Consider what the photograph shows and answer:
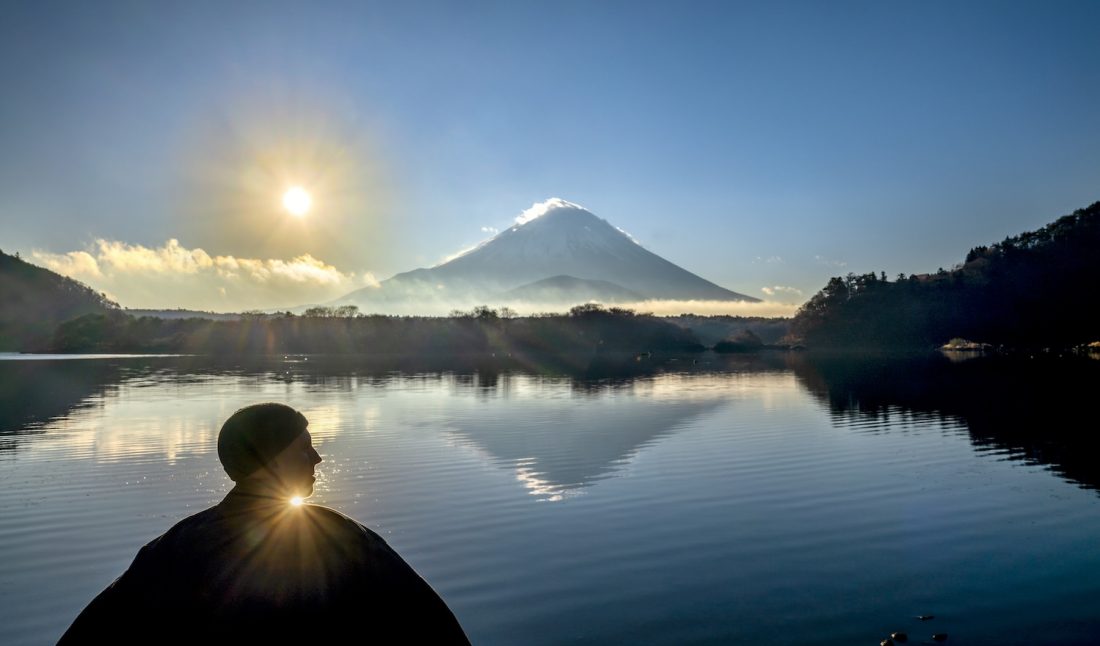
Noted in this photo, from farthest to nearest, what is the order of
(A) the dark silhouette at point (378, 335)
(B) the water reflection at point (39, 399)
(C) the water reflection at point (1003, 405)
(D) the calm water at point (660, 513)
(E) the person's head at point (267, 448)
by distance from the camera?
(A) the dark silhouette at point (378, 335) < (B) the water reflection at point (39, 399) < (C) the water reflection at point (1003, 405) < (D) the calm water at point (660, 513) < (E) the person's head at point (267, 448)

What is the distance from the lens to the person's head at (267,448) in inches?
137

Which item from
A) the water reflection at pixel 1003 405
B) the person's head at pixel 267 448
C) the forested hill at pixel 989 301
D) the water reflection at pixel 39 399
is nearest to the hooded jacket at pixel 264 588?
the person's head at pixel 267 448

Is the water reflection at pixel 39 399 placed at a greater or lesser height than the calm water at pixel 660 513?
greater

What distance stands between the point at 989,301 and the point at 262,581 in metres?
171

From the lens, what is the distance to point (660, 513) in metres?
15.4

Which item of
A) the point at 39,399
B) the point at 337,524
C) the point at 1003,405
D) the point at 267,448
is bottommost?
the point at 1003,405

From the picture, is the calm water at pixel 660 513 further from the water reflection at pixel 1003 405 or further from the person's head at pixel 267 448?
the person's head at pixel 267 448

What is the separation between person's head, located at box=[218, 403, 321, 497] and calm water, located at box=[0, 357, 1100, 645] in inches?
236

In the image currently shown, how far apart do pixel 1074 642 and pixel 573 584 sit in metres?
6.24

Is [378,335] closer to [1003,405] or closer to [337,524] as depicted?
[1003,405]

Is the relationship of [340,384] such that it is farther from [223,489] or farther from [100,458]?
[223,489]

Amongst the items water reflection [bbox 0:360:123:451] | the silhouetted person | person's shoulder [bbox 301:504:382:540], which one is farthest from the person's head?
water reflection [bbox 0:360:123:451]

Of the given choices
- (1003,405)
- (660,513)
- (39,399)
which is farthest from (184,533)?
(39,399)

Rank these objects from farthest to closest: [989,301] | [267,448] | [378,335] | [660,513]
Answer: [378,335] → [989,301] → [660,513] → [267,448]
